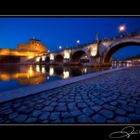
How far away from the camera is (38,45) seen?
9250 centimetres

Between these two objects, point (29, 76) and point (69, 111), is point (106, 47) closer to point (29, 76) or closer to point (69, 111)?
point (29, 76)

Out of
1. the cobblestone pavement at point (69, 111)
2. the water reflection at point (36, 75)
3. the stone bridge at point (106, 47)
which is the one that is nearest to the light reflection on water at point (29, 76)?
the water reflection at point (36, 75)

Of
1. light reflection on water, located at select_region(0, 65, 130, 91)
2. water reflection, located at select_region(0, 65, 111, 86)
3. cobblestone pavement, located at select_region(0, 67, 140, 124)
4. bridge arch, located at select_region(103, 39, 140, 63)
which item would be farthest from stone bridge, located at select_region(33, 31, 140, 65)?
cobblestone pavement, located at select_region(0, 67, 140, 124)

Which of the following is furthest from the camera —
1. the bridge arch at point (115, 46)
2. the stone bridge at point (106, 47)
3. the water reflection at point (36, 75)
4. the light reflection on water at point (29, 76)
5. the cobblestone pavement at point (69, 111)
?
the bridge arch at point (115, 46)

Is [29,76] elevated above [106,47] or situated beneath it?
situated beneath

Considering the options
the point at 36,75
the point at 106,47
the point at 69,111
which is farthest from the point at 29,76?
the point at 106,47

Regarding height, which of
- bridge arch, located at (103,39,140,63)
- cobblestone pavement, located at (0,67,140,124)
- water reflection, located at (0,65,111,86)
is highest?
bridge arch, located at (103,39,140,63)

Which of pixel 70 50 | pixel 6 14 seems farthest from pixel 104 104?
pixel 70 50

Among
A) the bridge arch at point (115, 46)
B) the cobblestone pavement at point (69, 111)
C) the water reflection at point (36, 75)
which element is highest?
the bridge arch at point (115, 46)

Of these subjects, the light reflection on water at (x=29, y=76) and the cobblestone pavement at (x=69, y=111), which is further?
the light reflection on water at (x=29, y=76)

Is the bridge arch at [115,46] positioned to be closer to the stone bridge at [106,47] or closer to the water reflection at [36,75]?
the stone bridge at [106,47]

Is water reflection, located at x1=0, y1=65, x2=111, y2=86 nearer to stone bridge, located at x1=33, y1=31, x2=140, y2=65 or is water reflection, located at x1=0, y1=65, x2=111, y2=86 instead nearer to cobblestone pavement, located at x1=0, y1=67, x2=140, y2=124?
cobblestone pavement, located at x1=0, y1=67, x2=140, y2=124

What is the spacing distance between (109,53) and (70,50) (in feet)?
54.4

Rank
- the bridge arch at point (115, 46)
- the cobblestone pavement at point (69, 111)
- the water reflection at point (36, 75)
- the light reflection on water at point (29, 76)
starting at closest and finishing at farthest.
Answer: the cobblestone pavement at point (69, 111) → the light reflection on water at point (29, 76) → the water reflection at point (36, 75) → the bridge arch at point (115, 46)
